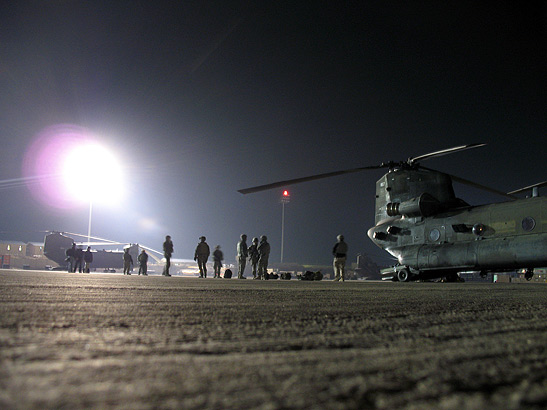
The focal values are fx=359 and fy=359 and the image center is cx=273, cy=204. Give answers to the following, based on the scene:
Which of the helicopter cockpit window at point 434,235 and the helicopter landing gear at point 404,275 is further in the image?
the helicopter landing gear at point 404,275

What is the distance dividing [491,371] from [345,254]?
33.2ft

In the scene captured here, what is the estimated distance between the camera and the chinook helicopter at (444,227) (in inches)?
306

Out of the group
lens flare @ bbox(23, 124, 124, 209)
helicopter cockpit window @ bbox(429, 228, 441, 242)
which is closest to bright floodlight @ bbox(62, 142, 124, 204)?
lens flare @ bbox(23, 124, 124, 209)

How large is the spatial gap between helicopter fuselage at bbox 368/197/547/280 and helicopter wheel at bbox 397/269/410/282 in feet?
0.09

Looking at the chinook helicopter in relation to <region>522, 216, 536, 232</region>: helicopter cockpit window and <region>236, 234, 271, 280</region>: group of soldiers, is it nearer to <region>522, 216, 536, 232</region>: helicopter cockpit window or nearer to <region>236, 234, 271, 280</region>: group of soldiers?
<region>522, 216, 536, 232</region>: helicopter cockpit window

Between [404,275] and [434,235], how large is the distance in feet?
4.77

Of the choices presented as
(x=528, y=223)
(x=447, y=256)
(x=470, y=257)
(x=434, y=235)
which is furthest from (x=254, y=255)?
(x=528, y=223)

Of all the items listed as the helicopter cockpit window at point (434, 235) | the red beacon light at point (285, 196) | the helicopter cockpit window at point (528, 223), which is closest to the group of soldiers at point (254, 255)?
the helicopter cockpit window at point (434, 235)

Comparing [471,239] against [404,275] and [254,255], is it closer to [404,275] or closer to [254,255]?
[404,275]

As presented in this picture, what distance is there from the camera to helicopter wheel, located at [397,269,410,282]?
10.1m

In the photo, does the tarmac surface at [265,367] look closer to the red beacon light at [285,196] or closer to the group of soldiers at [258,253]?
the group of soldiers at [258,253]

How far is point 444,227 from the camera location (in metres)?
9.35

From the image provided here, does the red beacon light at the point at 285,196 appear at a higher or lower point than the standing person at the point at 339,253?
higher

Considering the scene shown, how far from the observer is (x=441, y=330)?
876mm
